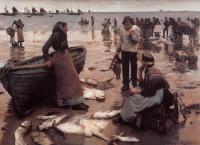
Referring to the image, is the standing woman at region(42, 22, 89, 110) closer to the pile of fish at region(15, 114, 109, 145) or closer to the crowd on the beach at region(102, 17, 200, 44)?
the pile of fish at region(15, 114, 109, 145)

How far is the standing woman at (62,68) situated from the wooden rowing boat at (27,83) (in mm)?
326

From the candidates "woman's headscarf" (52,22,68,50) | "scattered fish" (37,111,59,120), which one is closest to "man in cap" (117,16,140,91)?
"woman's headscarf" (52,22,68,50)

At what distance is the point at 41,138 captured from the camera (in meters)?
7.80

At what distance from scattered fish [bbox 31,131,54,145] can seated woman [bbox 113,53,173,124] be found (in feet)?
5.28

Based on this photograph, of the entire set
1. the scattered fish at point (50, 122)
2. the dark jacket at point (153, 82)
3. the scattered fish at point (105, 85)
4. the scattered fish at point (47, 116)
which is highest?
the dark jacket at point (153, 82)

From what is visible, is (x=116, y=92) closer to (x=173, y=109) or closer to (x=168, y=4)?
(x=173, y=109)

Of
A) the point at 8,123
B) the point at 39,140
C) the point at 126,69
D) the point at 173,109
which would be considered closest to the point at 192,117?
the point at 173,109

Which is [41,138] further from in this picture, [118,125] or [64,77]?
[64,77]

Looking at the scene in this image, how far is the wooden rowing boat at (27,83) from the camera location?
29.7 feet

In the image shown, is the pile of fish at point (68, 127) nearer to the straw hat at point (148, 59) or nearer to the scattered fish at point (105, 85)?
the straw hat at point (148, 59)

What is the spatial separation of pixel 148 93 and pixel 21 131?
253 centimetres

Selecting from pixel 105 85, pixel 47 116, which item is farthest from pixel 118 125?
pixel 105 85

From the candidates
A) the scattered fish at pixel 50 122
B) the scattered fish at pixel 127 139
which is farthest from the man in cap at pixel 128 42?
the scattered fish at pixel 127 139

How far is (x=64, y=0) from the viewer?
177875mm
